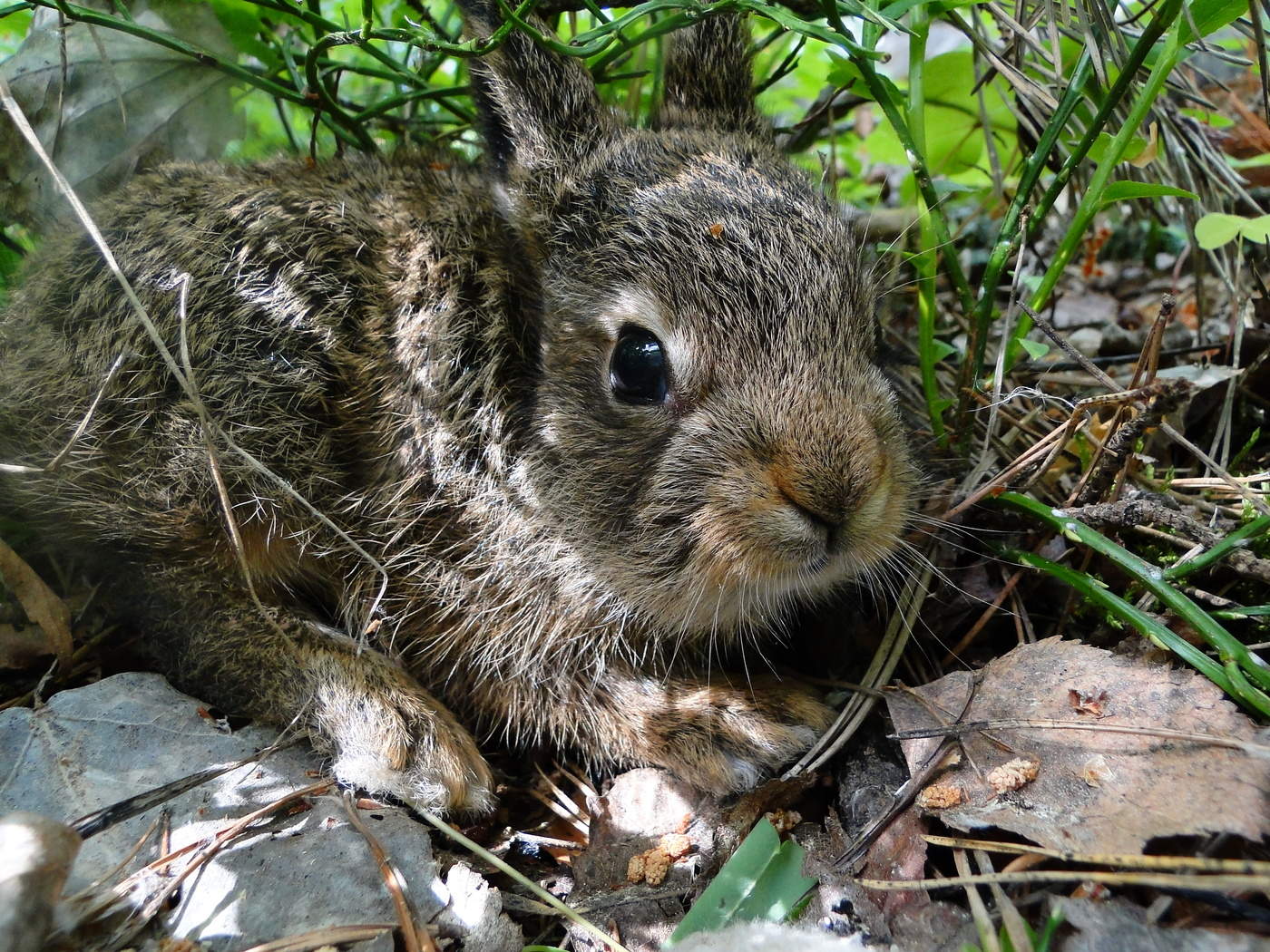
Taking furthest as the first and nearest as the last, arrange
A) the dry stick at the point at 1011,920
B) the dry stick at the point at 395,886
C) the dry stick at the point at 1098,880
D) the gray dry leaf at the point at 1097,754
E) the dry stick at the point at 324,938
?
1. the dry stick at the point at 395,886
2. the dry stick at the point at 324,938
3. the gray dry leaf at the point at 1097,754
4. the dry stick at the point at 1011,920
5. the dry stick at the point at 1098,880

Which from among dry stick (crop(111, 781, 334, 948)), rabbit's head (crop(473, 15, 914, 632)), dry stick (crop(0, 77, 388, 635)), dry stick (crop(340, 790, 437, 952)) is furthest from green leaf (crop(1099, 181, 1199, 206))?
dry stick (crop(111, 781, 334, 948))

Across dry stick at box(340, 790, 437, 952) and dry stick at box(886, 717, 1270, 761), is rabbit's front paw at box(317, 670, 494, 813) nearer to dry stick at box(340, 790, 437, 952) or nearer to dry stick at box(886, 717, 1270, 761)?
dry stick at box(340, 790, 437, 952)

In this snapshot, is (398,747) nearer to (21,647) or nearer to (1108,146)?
(21,647)

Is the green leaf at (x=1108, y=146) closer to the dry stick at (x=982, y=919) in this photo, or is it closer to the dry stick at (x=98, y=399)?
the dry stick at (x=982, y=919)

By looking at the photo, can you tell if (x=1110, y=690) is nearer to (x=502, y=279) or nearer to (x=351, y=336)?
(x=502, y=279)

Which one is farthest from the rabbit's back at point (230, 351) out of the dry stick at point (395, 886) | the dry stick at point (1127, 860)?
the dry stick at point (1127, 860)

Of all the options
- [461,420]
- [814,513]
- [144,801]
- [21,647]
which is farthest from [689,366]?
[21,647]
